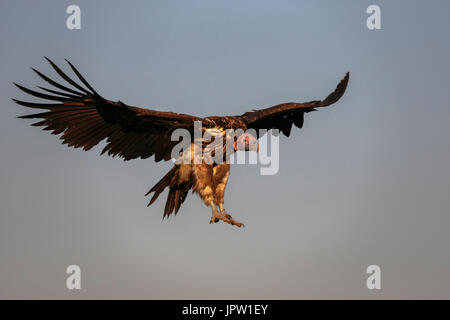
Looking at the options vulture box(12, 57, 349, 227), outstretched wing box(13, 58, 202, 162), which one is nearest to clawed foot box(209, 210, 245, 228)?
vulture box(12, 57, 349, 227)

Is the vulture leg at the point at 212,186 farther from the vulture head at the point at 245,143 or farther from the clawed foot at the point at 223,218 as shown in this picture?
the vulture head at the point at 245,143

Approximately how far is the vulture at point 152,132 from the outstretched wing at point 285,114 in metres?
0.02

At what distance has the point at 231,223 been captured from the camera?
1023 cm

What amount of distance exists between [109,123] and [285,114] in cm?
313

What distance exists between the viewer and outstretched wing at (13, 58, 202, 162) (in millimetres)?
10219

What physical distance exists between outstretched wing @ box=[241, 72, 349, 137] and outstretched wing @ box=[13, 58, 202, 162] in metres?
1.37

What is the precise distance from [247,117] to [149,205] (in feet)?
7.07

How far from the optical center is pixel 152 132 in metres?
10.9

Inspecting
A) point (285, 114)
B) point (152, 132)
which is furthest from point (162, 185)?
point (285, 114)

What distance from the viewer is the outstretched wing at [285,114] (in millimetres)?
11500

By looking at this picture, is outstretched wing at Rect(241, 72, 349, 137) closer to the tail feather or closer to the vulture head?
the vulture head

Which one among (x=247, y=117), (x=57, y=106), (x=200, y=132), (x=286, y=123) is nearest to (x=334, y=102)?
(x=286, y=123)

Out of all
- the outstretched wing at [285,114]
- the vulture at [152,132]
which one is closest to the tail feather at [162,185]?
the vulture at [152,132]

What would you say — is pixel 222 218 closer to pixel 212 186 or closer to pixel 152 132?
pixel 212 186
